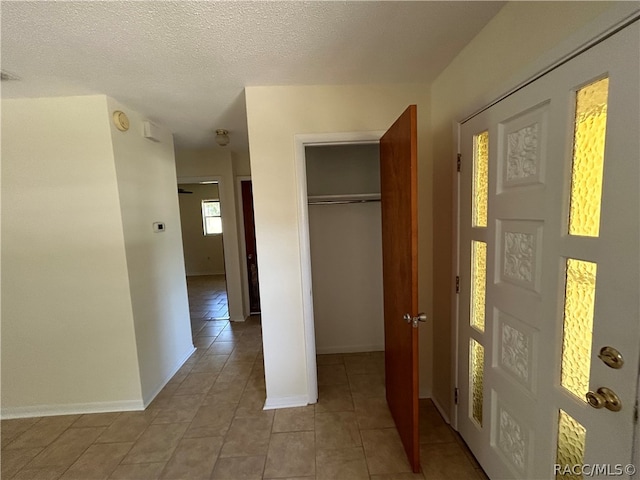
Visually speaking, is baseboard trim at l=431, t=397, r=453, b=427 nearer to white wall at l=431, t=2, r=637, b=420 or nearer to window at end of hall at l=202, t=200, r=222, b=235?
white wall at l=431, t=2, r=637, b=420

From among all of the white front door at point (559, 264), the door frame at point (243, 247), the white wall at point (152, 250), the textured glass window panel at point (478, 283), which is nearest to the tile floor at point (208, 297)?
the door frame at point (243, 247)

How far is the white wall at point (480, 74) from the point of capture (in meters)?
0.88

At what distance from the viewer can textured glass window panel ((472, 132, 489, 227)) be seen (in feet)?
4.61

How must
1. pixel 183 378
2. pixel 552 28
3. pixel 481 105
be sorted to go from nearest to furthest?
pixel 552 28 < pixel 481 105 < pixel 183 378

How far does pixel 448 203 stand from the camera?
1.72 metres

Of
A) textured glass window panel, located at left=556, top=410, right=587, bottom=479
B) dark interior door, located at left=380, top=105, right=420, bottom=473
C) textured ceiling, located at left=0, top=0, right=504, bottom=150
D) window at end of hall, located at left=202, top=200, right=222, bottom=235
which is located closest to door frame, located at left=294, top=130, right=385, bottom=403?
dark interior door, located at left=380, top=105, right=420, bottom=473

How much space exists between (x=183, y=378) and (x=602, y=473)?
288cm

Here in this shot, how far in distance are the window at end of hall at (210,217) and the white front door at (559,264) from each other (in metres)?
7.18

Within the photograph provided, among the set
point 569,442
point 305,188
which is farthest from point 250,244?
point 569,442

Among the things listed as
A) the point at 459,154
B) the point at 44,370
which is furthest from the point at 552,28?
the point at 44,370

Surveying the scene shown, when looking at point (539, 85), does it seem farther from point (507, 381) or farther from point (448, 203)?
point (507, 381)

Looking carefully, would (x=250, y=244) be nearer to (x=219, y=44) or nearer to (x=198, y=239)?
(x=219, y=44)

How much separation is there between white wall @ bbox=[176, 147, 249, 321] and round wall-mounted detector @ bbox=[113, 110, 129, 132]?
5.05ft

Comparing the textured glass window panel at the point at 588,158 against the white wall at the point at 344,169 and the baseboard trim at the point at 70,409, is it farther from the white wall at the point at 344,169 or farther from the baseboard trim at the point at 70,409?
the baseboard trim at the point at 70,409
